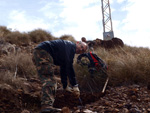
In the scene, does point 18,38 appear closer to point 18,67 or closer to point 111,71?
point 18,67

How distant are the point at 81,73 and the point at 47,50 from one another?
7.07 ft

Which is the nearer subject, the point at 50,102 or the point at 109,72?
the point at 50,102

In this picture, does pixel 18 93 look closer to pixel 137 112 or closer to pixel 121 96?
pixel 121 96

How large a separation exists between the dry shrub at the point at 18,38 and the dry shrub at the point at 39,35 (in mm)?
520

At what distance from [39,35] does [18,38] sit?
1.49 meters

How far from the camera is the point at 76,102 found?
4.04 meters

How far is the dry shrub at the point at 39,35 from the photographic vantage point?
1131 centimetres

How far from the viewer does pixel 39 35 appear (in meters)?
11.6

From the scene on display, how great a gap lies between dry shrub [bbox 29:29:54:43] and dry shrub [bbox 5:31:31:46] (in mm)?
520

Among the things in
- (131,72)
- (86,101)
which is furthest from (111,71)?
(86,101)

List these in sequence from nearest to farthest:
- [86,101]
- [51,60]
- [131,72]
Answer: [51,60] < [86,101] < [131,72]

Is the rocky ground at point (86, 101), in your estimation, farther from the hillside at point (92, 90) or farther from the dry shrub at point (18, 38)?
the dry shrub at point (18, 38)

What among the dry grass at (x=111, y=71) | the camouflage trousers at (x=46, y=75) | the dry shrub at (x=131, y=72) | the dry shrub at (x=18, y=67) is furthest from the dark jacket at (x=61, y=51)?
the dry shrub at (x=18, y=67)

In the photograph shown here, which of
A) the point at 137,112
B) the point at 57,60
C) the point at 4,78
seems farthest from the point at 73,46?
the point at 4,78
